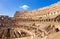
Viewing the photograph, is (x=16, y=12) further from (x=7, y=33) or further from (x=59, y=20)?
(x=7, y=33)

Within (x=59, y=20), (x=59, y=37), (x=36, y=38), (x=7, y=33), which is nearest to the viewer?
(x=59, y=37)

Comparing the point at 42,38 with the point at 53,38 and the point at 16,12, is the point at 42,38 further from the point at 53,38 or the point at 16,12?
the point at 16,12

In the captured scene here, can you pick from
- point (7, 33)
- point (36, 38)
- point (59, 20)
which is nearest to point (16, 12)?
point (59, 20)

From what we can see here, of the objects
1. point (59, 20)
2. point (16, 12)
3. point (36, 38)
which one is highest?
point (16, 12)

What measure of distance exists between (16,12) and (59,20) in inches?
2489

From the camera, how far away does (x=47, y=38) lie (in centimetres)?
2192

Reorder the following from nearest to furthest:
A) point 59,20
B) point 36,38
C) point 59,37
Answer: point 59,37
point 36,38
point 59,20

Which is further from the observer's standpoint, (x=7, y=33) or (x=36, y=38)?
(x=7, y=33)

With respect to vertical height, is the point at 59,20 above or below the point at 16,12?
below

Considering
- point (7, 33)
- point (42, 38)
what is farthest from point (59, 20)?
point (42, 38)

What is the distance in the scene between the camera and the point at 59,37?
840 inches

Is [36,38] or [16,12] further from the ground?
[16,12]

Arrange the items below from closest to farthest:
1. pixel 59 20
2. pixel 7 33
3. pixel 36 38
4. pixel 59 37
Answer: pixel 59 37, pixel 36 38, pixel 7 33, pixel 59 20

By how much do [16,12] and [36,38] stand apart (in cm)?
8036
